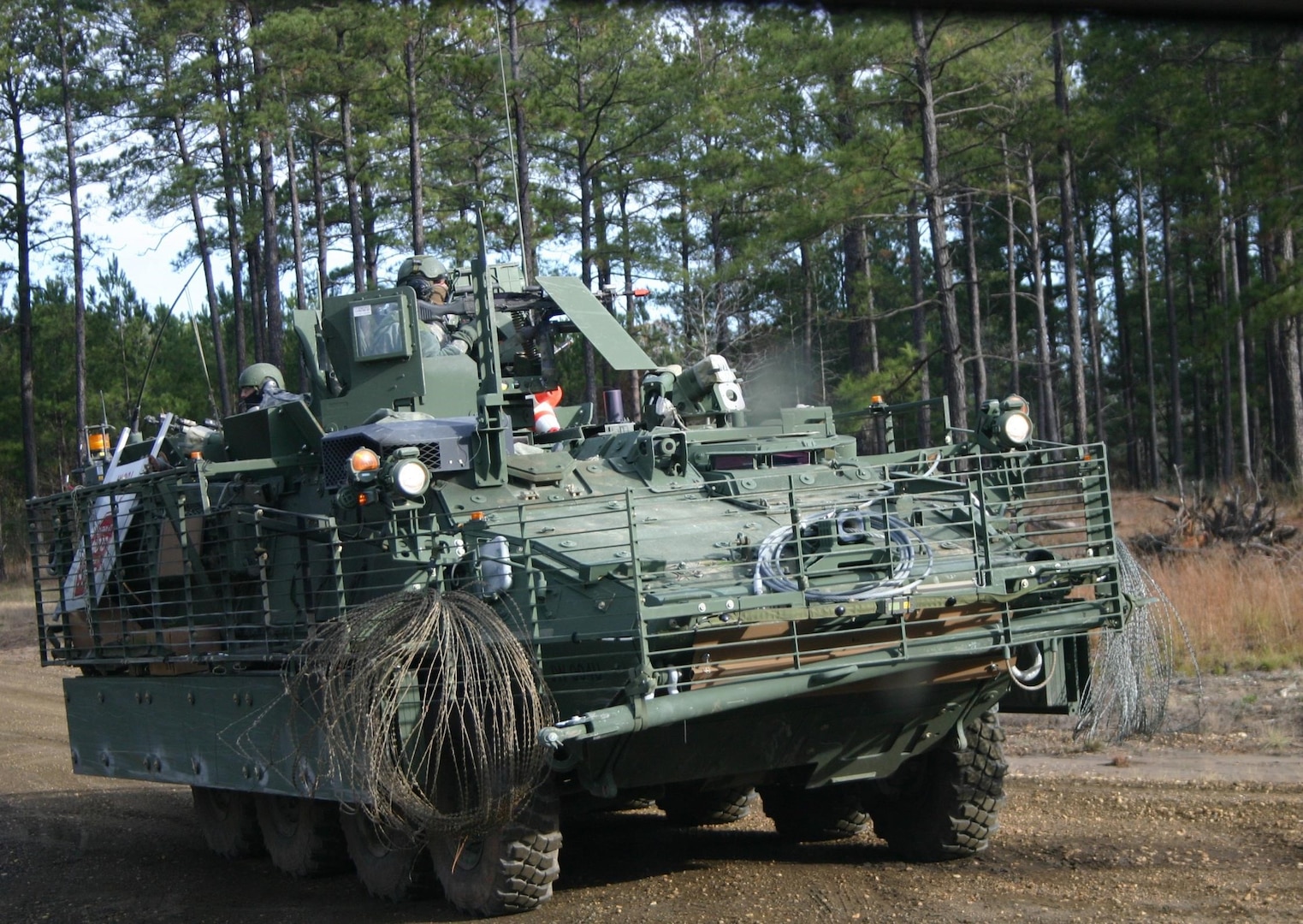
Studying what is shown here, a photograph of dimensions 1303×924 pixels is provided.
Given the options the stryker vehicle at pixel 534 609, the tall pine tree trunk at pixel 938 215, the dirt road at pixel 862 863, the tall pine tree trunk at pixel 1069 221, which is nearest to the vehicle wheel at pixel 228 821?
the stryker vehicle at pixel 534 609

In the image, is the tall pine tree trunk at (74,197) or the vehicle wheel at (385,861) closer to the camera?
the vehicle wheel at (385,861)

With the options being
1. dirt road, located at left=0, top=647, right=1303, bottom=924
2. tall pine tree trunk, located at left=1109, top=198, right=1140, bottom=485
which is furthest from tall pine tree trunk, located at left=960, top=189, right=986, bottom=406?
tall pine tree trunk, located at left=1109, top=198, right=1140, bottom=485

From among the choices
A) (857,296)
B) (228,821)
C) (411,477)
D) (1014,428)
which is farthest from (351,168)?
(411,477)

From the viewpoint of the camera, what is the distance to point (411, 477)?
7.52 meters

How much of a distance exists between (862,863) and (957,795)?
0.66 m

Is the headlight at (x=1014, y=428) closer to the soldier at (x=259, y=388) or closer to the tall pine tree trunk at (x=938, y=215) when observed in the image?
the soldier at (x=259, y=388)

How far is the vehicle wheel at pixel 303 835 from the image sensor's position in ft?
29.5

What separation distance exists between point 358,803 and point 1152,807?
15.5 ft

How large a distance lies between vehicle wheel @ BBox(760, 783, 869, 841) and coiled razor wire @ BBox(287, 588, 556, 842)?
108 inches

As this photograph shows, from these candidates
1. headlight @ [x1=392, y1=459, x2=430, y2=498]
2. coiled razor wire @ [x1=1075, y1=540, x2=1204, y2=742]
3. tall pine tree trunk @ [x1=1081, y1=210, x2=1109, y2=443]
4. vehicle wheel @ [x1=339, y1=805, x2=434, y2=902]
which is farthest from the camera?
tall pine tree trunk @ [x1=1081, y1=210, x2=1109, y2=443]

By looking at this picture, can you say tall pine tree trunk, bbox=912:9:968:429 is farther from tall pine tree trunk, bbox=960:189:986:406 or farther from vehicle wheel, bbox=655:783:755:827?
vehicle wheel, bbox=655:783:755:827

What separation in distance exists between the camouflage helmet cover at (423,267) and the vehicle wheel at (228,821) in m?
3.59

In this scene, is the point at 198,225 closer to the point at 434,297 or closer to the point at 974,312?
the point at 974,312

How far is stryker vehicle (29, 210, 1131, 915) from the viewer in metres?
6.86
